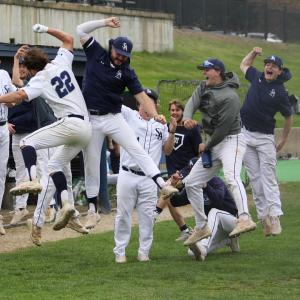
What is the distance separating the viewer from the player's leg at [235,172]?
1143 centimetres

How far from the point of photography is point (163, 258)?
1223 cm

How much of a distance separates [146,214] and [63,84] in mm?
1912

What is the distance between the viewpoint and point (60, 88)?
11102mm

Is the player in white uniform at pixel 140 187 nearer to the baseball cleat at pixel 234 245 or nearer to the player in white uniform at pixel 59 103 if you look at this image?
the player in white uniform at pixel 59 103

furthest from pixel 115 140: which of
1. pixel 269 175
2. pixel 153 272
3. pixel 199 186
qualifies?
pixel 269 175

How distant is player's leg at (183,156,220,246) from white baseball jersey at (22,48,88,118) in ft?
5.02

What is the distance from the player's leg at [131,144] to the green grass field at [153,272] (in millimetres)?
1074

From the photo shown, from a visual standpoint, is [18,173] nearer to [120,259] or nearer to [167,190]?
[120,259]

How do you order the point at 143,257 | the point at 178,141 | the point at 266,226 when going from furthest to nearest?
the point at 266,226
the point at 178,141
the point at 143,257

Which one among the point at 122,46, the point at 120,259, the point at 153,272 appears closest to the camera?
the point at 153,272

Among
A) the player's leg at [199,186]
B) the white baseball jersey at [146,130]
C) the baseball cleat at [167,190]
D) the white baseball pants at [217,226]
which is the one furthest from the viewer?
the white baseball pants at [217,226]

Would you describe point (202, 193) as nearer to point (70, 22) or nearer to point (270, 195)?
point (270, 195)

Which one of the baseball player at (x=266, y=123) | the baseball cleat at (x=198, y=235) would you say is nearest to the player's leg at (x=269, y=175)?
the baseball player at (x=266, y=123)

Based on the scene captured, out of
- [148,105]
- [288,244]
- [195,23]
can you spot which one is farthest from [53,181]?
[195,23]
